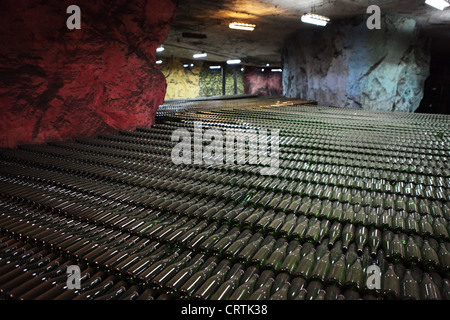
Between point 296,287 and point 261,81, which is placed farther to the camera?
point 261,81

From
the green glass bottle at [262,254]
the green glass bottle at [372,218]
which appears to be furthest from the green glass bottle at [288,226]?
the green glass bottle at [372,218]

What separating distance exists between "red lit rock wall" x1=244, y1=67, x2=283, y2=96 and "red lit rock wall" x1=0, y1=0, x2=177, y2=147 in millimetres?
21335

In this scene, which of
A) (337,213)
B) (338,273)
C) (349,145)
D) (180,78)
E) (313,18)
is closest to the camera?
(338,273)

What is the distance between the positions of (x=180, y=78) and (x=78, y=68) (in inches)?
659

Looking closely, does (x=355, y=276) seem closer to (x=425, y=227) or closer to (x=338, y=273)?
(x=338, y=273)

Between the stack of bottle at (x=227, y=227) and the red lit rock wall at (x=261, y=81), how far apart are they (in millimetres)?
23493

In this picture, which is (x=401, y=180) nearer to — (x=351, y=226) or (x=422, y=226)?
(x=422, y=226)

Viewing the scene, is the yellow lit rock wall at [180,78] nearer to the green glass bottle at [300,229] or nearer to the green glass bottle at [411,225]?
the green glass bottle at [300,229]

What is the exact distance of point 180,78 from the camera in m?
20.1

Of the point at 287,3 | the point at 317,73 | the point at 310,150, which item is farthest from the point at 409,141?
the point at 317,73

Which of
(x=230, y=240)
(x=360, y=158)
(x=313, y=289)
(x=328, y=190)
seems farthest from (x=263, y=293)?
(x=360, y=158)

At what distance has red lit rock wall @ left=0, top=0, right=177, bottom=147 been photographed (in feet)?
11.3

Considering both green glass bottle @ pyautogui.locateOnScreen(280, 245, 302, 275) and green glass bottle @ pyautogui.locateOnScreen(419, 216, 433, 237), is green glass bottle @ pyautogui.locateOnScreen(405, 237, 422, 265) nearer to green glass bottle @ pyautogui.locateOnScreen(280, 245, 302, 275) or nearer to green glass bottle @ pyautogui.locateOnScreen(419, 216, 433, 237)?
green glass bottle @ pyautogui.locateOnScreen(419, 216, 433, 237)

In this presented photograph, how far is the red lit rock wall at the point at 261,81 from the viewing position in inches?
1008
